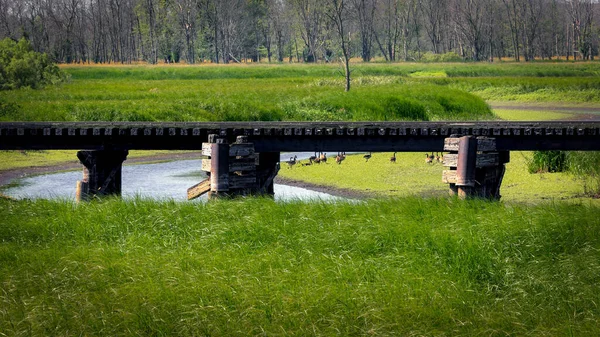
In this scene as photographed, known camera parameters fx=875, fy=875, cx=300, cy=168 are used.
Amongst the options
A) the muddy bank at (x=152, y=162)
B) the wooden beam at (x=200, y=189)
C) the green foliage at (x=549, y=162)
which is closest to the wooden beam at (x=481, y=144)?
the wooden beam at (x=200, y=189)

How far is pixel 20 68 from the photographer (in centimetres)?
4306

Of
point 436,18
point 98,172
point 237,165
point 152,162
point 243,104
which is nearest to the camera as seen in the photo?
point 237,165

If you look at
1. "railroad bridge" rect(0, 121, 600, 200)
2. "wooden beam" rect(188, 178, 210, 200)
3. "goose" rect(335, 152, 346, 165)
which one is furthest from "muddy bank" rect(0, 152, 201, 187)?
"wooden beam" rect(188, 178, 210, 200)

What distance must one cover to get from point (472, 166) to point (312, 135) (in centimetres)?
355

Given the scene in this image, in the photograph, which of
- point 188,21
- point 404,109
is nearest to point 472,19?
point 188,21

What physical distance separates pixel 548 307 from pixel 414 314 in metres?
1.88

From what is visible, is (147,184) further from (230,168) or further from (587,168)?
(587,168)

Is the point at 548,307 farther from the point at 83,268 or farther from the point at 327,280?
the point at 83,268

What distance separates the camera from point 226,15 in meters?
110

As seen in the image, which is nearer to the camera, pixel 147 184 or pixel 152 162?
pixel 147 184

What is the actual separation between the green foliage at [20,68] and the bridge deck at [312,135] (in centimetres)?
2355

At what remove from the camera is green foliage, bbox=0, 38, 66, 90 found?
139 feet

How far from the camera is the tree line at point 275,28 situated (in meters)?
104

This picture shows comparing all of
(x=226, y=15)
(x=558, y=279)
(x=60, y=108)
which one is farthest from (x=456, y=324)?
(x=226, y=15)
